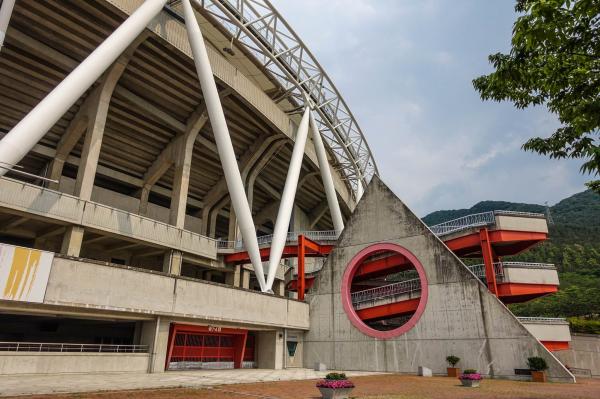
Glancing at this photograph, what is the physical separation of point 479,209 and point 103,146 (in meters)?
200

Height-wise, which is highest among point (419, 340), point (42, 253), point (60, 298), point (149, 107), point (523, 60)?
point (149, 107)

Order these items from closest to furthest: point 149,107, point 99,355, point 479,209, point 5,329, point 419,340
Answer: point 99,355, point 419,340, point 5,329, point 149,107, point 479,209

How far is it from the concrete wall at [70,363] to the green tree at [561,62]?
1955 centimetres

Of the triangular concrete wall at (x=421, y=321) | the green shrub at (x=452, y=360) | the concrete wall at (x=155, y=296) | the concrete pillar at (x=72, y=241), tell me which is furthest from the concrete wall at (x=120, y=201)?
the green shrub at (x=452, y=360)

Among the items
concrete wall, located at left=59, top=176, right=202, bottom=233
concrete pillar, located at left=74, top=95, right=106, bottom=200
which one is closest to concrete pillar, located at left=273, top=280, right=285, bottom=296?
concrete wall, located at left=59, top=176, right=202, bottom=233

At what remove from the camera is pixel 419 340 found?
2480 centimetres

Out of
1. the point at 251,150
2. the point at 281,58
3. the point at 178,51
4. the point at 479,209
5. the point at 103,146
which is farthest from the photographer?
the point at 479,209

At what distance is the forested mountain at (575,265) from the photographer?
5533 cm

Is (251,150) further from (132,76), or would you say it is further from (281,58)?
(132,76)

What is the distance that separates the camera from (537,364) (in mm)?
20250

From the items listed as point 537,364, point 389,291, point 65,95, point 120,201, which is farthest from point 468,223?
point 120,201

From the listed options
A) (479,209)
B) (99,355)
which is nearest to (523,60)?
(99,355)

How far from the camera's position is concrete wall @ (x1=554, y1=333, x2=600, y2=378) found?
32844 mm

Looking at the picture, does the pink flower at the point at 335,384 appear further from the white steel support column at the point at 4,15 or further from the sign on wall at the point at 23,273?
the white steel support column at the point at 4,15
